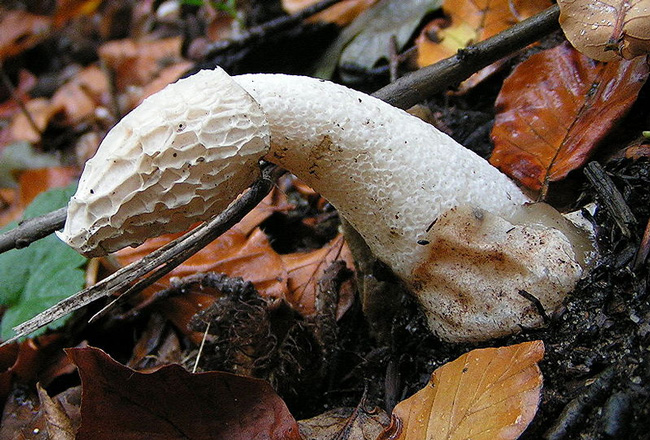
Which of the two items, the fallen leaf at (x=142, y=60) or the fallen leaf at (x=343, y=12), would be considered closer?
the fallen leaf at (x=343, y=12)

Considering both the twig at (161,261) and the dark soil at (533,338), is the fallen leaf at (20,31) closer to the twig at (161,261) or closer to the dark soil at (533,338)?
the dark soil at (533,338)

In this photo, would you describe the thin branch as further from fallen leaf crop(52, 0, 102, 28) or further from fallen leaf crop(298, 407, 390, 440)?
fallen leaf crop(52, 0, 102, 28)

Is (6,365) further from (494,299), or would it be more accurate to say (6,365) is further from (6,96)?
(6,96)

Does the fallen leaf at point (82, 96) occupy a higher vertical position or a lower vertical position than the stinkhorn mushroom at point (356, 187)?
lower

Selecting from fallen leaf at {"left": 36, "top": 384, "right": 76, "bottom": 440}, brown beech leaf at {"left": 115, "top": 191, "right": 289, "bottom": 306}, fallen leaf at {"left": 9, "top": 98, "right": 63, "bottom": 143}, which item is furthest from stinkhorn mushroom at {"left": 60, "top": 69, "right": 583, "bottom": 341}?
fallen leaf at {"left": 9, "top": 98, "right": 63, "bottom": 143}

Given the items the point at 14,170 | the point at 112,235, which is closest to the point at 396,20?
the point at 112,235

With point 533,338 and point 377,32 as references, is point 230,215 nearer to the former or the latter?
point 533,338

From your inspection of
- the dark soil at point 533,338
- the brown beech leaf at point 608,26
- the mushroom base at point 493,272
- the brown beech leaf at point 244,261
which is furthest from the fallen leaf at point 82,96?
the brown beech leaf at point 608,26
